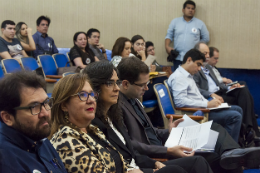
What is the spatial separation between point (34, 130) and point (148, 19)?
4.89 m

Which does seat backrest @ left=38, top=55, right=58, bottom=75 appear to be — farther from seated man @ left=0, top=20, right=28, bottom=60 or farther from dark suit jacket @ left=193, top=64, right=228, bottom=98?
dark suit jacket @ left=193, top=64, right=228, bottom=98

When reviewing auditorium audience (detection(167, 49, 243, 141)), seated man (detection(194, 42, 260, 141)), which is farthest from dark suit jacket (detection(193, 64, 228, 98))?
auditorium audience (detection(167, 49, 243, 141))

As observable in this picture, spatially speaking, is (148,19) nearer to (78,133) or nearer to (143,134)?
(143,134)

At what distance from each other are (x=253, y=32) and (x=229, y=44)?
0.43 m

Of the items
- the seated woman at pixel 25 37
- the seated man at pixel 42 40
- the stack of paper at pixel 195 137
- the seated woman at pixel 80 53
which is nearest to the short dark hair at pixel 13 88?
the stack of paper at pixel 195 137

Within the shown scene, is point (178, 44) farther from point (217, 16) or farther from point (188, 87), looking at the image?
point (188, 87)

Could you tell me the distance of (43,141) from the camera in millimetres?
1114

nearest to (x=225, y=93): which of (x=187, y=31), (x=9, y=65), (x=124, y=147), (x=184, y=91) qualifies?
(x=184, y=91)

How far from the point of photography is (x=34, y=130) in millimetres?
1035

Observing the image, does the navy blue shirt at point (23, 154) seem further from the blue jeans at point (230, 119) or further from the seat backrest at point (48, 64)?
the seat backrest at point (48, 64)

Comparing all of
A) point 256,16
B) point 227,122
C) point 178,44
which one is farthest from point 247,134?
point 256,16

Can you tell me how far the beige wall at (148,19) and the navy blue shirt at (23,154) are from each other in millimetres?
4713

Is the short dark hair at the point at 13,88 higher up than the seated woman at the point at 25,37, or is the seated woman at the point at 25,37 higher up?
the short dark hair at the point at 13,88

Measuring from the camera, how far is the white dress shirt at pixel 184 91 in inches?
123
